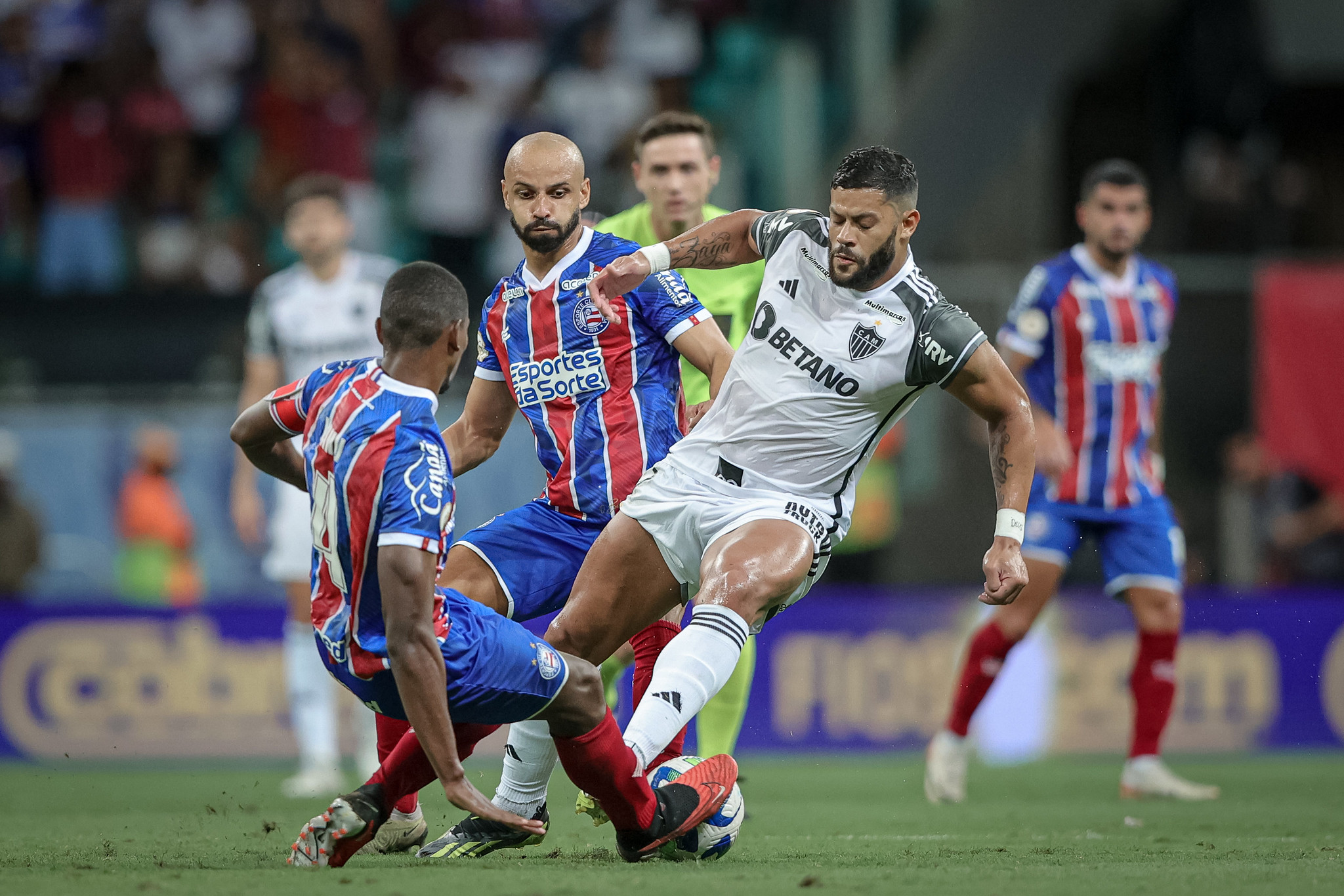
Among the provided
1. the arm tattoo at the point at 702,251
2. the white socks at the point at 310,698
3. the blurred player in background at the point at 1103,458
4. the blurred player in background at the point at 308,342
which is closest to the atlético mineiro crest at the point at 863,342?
the arm tattoo at the point at 702,251

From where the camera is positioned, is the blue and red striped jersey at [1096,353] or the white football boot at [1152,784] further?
the blue and red striped jersey at [1096,353]

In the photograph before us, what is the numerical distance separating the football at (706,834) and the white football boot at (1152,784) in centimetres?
316

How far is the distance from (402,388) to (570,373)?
121 cm

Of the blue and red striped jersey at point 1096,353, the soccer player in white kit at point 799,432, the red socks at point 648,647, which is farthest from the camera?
the blue and red striped jersey at point 1096,353

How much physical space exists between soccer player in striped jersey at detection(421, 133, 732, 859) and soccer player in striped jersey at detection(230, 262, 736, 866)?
2.77 ft

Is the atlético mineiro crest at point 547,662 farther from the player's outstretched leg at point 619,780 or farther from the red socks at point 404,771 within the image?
the red socks at point 404,771

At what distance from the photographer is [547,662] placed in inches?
184

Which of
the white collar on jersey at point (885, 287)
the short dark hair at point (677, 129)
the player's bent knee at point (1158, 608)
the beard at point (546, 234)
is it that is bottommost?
the player's bent knee at point (1158, 608)

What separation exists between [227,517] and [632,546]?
21.6ft

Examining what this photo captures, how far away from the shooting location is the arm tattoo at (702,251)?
564 centimetres

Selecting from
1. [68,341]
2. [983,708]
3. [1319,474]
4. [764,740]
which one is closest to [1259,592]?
[1319,474]

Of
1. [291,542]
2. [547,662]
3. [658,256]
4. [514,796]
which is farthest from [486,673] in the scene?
[291,542]

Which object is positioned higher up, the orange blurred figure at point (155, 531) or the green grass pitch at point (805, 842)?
the orange blurred figure at point (155, 531)

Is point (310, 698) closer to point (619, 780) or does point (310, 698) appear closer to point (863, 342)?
point (619, 780)
